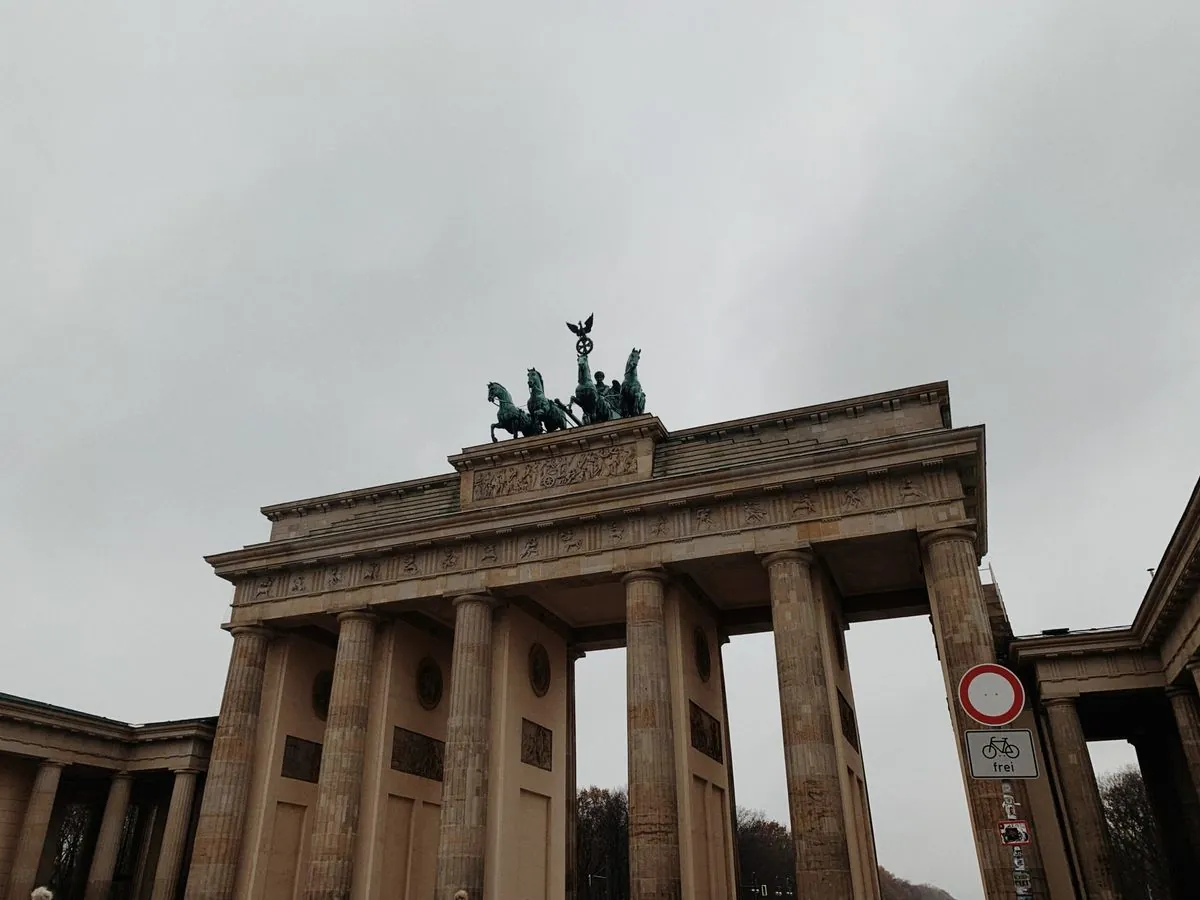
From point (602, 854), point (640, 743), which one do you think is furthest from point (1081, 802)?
point (602, 854)

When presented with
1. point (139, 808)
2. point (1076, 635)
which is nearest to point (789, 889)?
point (139, 808)

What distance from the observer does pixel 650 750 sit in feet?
70.5

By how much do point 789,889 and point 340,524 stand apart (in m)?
68.0

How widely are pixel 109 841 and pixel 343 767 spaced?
1213 centimetres

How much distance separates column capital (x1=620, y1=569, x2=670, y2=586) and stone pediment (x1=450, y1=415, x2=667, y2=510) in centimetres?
275

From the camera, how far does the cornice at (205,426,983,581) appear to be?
2148cm

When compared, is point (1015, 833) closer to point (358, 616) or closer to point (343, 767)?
point (343, 767)

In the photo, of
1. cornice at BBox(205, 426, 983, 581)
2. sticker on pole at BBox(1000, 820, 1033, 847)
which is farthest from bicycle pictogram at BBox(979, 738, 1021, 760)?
cornice at BBox(205, 426, 983, 581)

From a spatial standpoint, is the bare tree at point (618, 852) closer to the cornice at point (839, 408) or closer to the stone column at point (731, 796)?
the stone column at point (731, 796)

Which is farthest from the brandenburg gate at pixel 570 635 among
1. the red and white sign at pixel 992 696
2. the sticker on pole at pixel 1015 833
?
the red and white sign at pixel 992 696

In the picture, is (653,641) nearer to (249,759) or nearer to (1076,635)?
(1076,635)

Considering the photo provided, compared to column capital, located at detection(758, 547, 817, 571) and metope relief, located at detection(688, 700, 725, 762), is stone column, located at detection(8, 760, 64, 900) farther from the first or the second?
column capital, located at detection(758, 547, 817, 571)

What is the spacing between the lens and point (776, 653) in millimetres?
21453

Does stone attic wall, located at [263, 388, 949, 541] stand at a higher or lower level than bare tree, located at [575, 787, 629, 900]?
higher
